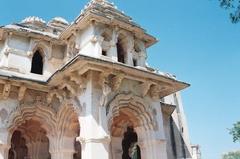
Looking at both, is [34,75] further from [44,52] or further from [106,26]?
[106,26]

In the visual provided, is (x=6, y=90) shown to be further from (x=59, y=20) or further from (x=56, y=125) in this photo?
(x=59, y=20)

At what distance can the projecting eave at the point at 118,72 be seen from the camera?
956 cm

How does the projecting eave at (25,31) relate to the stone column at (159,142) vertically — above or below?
above

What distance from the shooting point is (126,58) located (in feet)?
40.1

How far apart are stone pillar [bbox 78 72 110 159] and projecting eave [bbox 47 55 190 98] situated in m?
0.52

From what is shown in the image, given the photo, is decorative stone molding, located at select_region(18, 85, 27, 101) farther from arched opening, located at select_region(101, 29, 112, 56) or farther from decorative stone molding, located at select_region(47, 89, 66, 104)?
arched opening, located at select_region(101, 29, 112, 56)

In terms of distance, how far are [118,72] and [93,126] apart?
2092 mm

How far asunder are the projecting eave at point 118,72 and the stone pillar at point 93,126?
0.52 meters

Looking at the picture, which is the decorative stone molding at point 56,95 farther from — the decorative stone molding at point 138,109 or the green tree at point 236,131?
the green tree at point 236,131

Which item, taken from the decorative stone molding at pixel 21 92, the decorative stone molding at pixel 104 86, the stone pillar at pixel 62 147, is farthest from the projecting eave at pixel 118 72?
→ the stone pillar at pixel 62 147

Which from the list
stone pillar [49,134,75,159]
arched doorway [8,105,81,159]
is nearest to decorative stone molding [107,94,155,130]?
arched doorway [8,105,81,159]

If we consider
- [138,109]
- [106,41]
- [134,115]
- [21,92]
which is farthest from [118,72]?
[21,92]

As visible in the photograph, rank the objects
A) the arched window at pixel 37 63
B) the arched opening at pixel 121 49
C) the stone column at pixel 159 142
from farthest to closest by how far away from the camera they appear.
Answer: the arched window at pixel 37 63, the arched opening at pixel 121 49, the stone column at pixel 159 142

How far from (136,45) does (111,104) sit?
374 centimetres
